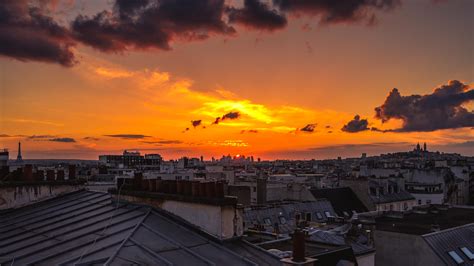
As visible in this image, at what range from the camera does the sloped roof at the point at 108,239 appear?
466 inches

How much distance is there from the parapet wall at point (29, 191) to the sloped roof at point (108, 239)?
2163 mm

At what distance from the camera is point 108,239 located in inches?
509

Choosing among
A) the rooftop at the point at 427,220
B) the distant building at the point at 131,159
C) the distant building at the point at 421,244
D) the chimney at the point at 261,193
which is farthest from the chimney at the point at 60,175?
the distant building at the point at 131,159

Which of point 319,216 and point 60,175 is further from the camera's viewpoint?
point 319,216

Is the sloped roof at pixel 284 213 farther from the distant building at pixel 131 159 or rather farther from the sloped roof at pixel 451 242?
the distant building at pixel 131 159

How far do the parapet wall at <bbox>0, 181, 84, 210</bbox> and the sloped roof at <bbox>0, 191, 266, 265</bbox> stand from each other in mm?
2163

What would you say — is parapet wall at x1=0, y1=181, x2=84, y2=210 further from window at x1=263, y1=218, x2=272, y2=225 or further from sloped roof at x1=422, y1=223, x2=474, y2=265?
window at x1=263, y1=218, x2=272, y2=225

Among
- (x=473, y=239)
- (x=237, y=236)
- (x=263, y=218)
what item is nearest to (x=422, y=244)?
(x=473, y=239)

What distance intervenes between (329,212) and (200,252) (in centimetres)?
5910

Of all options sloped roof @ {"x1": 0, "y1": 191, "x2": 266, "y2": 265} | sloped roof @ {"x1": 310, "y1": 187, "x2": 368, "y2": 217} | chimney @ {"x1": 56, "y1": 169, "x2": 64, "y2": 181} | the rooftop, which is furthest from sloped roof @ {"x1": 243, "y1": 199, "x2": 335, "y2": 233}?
sloped roof @ {"x1": 0, "y1": 191, "x2": 266, "y2": 265}

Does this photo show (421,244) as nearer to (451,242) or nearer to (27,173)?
(451,242)

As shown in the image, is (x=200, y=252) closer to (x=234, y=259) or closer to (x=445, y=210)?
(x=234, y=259)

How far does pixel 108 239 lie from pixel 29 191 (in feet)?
29.4

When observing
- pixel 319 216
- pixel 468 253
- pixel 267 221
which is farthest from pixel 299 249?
pixel 319 216
